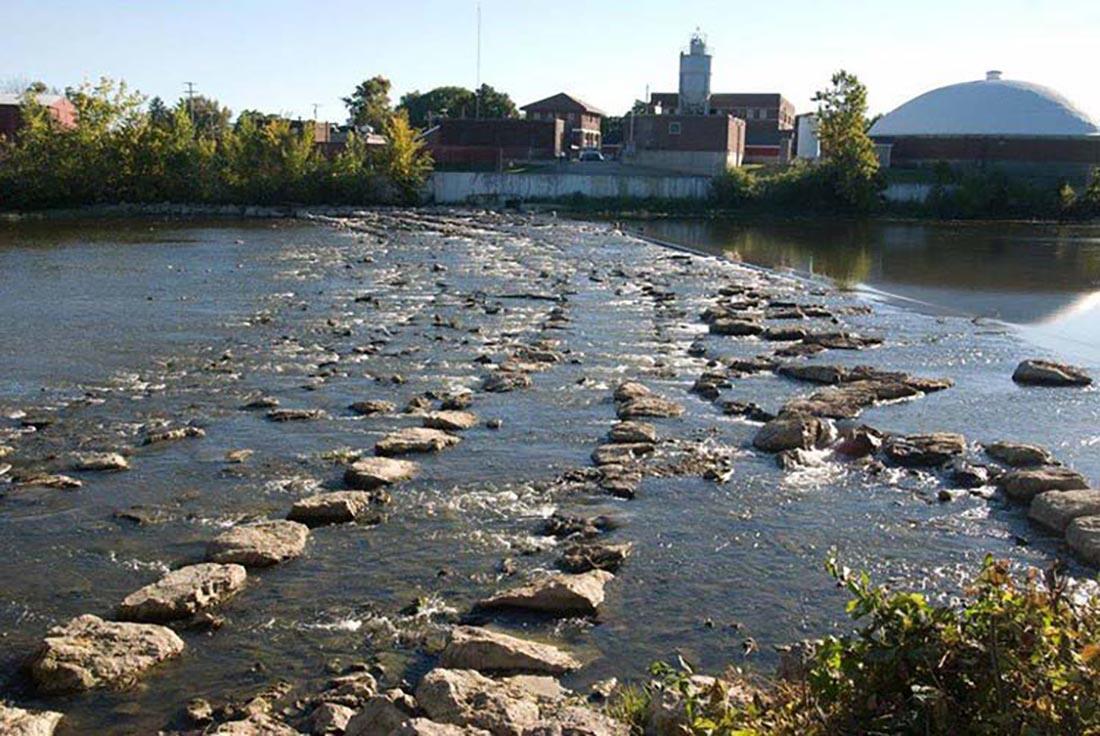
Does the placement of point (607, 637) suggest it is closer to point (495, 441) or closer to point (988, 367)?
point (495, 441)

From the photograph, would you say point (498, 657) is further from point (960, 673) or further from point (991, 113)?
point (991, 113)

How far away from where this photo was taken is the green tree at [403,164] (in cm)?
8412

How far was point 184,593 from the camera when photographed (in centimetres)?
970

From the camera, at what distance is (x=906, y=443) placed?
51.5 ft

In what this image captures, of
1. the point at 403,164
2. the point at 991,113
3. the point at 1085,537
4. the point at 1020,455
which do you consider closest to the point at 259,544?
the point at 1085,537

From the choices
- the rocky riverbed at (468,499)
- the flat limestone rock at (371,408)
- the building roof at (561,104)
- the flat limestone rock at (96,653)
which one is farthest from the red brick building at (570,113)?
the flat limestone rock at (96,653)

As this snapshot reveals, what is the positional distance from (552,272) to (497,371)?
21159mm

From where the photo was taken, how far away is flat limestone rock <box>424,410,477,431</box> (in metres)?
16.4

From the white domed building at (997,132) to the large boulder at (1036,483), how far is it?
9368 centimetres

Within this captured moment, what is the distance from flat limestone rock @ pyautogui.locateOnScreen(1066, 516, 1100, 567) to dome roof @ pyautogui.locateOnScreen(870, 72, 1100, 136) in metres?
97.9

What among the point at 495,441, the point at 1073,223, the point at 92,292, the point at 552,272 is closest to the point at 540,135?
the point at 1073,223

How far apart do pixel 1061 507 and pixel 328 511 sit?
8.29m

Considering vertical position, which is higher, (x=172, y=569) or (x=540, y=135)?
(x=540, y=135)

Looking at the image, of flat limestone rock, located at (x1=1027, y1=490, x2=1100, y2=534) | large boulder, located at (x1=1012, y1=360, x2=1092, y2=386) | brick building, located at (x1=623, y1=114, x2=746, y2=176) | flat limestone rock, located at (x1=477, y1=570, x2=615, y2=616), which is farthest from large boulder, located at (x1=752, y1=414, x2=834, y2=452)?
brick building, located at (x1=623, y1=114, x2=746, y2=176)
